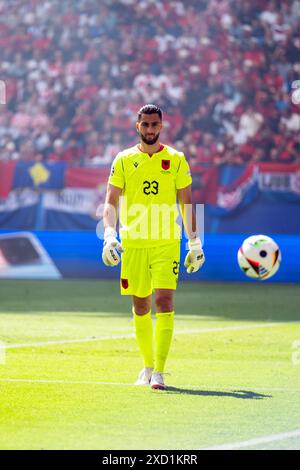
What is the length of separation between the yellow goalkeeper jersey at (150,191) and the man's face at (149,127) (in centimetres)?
17

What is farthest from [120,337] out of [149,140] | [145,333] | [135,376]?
[149,140]

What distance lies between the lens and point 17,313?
1542 centimetres

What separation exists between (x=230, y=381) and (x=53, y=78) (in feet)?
62.1

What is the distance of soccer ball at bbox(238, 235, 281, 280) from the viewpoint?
14648mm

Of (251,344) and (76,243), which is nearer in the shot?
(251,344)

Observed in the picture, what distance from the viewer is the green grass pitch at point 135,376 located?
6.51 m

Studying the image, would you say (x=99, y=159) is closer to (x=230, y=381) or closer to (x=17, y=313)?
(x=17, y=313)

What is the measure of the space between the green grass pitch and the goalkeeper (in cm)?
54

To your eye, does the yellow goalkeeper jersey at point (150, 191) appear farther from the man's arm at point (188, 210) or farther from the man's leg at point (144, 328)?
the man's leg at point (144, 328)

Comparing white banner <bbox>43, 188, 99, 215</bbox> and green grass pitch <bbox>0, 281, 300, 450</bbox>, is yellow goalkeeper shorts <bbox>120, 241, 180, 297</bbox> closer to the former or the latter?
green grass pitch <bbox>0, 281, 300, 450</bbox>

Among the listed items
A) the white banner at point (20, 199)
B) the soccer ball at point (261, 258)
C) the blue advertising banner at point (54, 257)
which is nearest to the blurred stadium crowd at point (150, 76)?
the white banner at point (20, 199)

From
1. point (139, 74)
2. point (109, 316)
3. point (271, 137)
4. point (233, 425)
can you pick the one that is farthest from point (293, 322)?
point (139, 74)

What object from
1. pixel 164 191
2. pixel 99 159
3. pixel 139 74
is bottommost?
pixel 164 191

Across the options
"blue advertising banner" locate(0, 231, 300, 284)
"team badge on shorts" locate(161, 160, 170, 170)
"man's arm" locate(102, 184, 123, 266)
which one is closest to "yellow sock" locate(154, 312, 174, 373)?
"man's arm" locate(102, 184, 123, 266)
